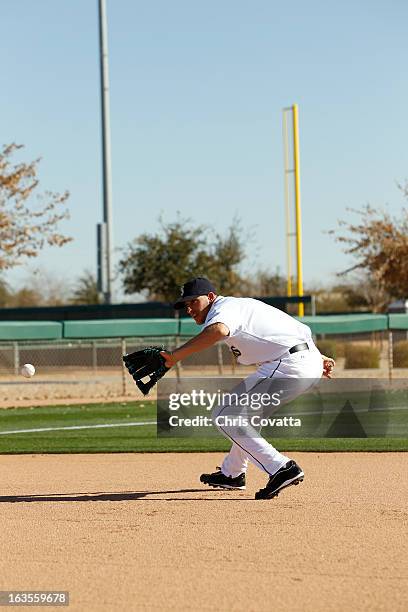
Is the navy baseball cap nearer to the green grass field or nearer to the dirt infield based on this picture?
the dirt infield

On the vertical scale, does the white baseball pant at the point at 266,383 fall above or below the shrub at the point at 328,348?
above

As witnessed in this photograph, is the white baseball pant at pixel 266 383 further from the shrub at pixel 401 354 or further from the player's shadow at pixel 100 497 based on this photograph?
the shrub at pixel 401 354

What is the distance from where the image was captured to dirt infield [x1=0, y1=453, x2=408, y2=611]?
6.06m

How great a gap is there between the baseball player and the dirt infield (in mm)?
324

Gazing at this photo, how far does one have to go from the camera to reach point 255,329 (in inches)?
348

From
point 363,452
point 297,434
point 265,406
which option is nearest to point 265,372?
point 265,406

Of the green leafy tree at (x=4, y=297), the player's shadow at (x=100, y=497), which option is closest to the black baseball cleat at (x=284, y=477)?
the player's shadow at (x=100, y=497)

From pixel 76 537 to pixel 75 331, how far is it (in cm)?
1874

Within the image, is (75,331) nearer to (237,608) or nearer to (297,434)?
(297,434)

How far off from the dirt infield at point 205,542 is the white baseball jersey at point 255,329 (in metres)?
1.17

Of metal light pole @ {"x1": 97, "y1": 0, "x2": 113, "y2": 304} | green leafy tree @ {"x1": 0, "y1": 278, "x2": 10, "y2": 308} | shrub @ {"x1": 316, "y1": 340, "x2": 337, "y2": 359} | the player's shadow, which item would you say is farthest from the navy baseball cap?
green leafy tree @ {"x1": 0, "y1": 278, "x2": 10, "y2": 308}

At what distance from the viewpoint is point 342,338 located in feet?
144

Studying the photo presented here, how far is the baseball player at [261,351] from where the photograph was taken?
8.80m

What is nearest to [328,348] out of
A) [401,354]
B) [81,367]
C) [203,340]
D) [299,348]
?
[401,354]
